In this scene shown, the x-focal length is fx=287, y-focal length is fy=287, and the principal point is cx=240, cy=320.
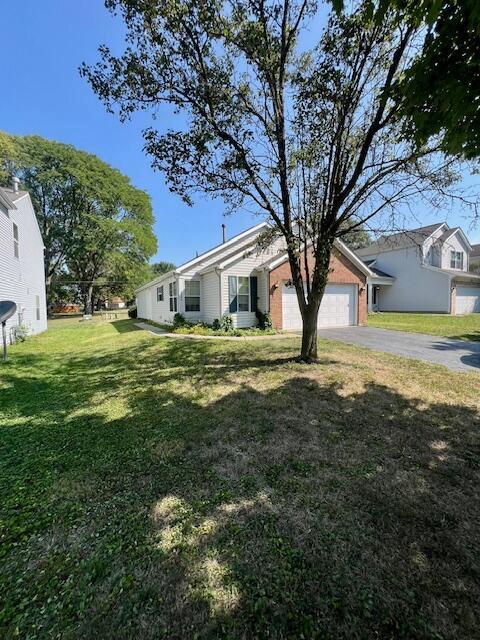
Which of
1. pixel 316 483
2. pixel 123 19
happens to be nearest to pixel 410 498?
pixel 316 483

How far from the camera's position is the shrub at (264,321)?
1370cm

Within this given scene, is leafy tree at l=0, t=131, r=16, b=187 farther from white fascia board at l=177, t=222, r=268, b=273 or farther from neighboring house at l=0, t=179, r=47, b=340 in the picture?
white fascia board at l=177, t=222, r=268, b=273

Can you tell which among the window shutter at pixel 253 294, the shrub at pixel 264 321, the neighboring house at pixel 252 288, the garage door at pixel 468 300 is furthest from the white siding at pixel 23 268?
the garage door at pixel 468 300

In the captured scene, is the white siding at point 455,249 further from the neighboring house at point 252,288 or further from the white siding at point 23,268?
the white siding at point 23,268

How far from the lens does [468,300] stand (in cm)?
2280

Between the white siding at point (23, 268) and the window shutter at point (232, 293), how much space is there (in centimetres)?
900

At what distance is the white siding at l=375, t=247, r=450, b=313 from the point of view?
22.0 m

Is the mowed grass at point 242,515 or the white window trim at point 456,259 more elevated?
the white window trim at point 456,259

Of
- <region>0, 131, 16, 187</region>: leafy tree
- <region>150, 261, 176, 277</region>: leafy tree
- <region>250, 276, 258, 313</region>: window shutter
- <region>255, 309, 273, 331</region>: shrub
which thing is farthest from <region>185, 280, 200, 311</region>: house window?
<region>150, 261, 176, 277</region>: leafy tree

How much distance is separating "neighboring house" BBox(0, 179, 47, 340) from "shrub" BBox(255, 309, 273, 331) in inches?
407

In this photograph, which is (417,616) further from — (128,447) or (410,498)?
(128,447)

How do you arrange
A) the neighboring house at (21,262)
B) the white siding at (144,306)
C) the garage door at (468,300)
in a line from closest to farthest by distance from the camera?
the neighboring house at (21,262) < the garage door at (468,300) < the white siding at (144,306)

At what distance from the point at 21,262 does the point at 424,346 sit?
1706 centimetres

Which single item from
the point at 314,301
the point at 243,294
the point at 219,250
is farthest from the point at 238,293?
the point at 314,301
